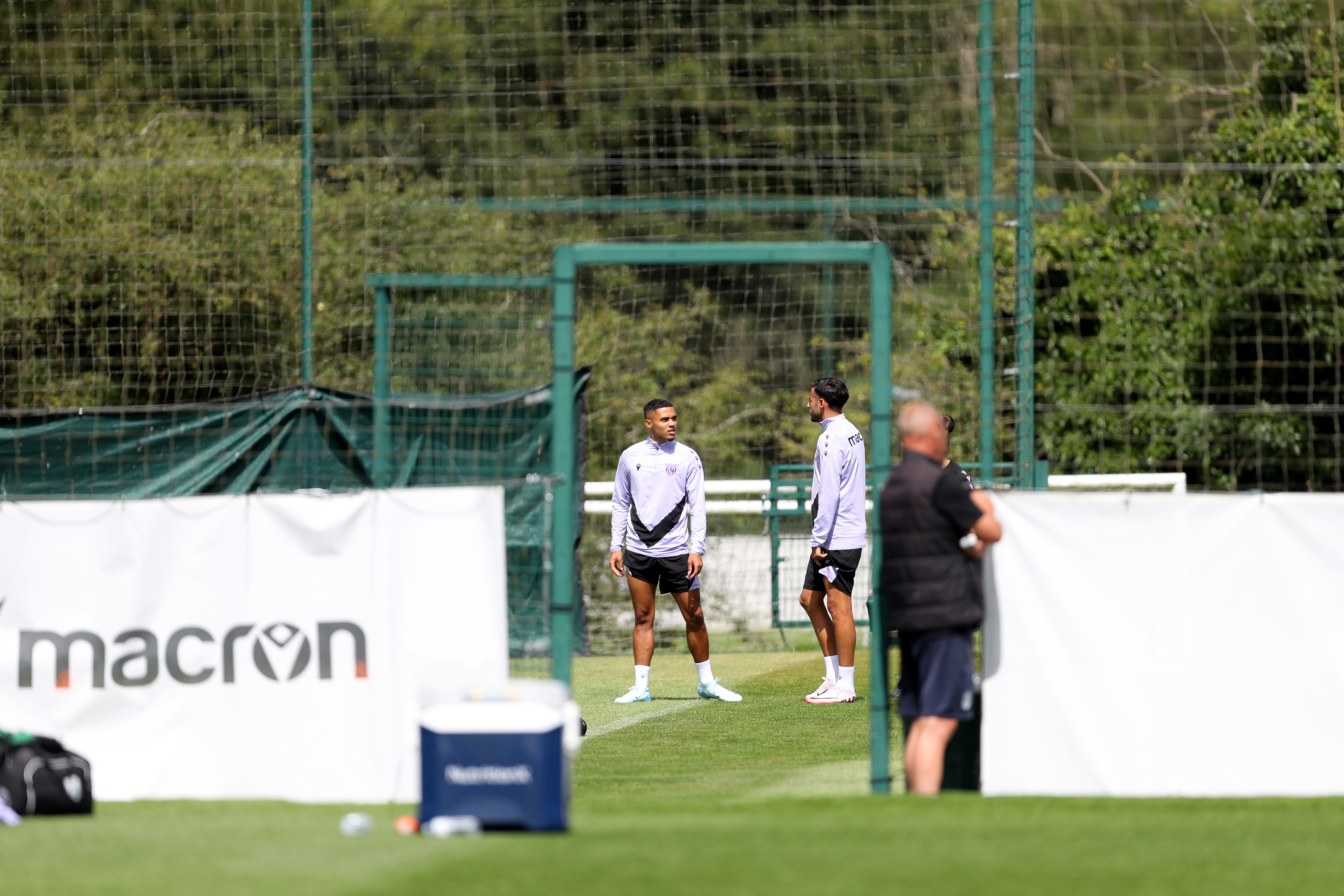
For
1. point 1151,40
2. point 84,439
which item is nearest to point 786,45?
point 1151,40

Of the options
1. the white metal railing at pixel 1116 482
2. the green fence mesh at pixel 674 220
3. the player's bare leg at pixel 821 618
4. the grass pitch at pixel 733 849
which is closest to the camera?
the grass pitch at pixel 733 849

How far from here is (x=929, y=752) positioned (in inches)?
257

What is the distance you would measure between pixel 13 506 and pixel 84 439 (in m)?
5.35

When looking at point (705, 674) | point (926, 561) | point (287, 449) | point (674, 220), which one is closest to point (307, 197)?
point (287, 449)

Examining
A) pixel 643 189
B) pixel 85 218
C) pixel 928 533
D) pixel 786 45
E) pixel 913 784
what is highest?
pixel 786 45

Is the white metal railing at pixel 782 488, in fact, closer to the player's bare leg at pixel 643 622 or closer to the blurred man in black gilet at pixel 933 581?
the player's bare leg at pixel 643 622

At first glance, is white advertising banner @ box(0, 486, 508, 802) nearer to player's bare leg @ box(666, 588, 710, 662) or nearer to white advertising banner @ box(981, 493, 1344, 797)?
white advertising banner @ box(981, 493, 1344, 797)

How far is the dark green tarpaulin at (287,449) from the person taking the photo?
11930 mm

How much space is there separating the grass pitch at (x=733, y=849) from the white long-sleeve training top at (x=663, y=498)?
3.54 metres

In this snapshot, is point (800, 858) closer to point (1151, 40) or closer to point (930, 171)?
point (930, 171)

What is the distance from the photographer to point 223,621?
22.1ft

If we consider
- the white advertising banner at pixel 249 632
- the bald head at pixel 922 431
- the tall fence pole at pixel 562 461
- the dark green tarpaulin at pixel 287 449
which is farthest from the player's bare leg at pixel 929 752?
the dark green tarpaulin at pixel 287 449

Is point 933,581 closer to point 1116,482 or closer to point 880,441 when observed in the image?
point 880,441

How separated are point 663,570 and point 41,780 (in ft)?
17.0
